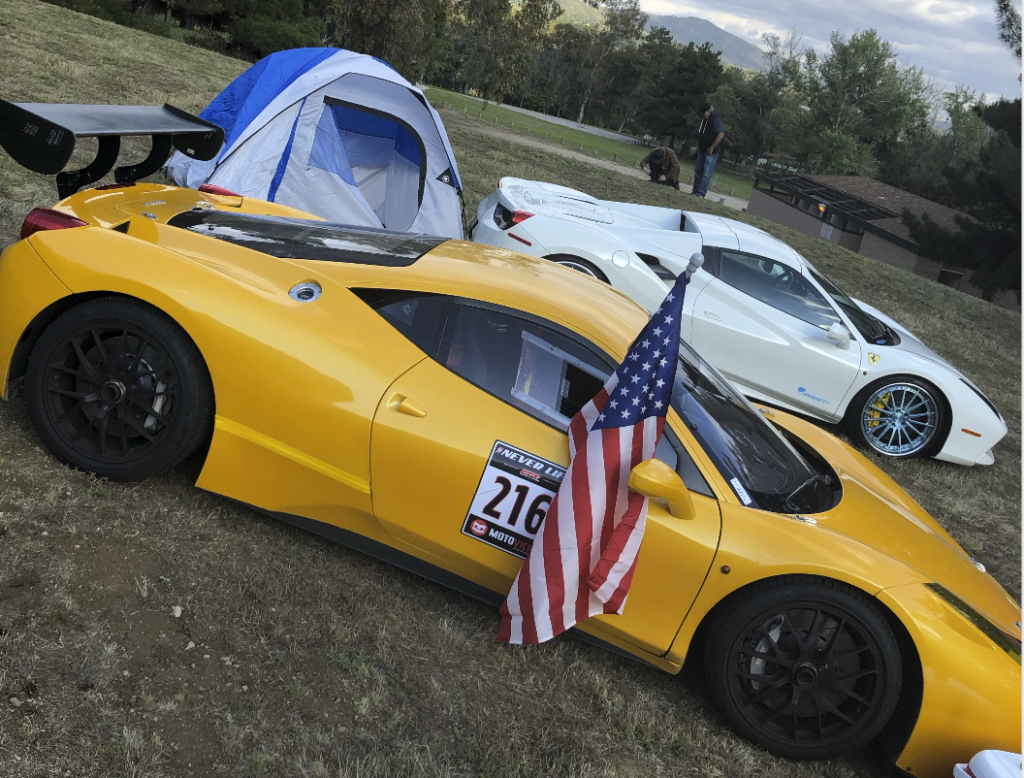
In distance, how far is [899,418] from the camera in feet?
24.2

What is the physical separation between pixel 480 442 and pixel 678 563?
0.92m

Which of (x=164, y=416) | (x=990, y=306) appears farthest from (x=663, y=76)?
(x=164, y=416)

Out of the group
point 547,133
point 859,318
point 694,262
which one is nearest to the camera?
point 694,262

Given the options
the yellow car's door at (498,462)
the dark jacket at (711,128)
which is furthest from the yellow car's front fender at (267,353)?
the dark jacket at (711,128)

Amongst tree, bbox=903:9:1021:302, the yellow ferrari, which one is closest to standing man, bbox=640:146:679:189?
tree, bbox=903:9:1021:302

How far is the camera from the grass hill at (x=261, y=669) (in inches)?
109

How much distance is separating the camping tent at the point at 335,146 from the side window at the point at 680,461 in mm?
5940

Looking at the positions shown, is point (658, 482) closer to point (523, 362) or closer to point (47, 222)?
point (523, 362)

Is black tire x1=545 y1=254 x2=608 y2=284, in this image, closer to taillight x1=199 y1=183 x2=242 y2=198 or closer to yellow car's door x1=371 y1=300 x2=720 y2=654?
taillight x1=199 y1=183 x2=242 y2=198

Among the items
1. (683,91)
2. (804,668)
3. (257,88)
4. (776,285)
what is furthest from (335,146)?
(683,91)

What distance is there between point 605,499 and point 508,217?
4.93 m

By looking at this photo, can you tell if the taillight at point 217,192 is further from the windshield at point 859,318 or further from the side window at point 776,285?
the windshield at point 859,318

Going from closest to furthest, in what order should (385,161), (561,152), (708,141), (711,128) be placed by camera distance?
(385,161), (711,128), (708,141), (561,152)

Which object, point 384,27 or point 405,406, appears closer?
point 405,406
